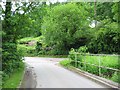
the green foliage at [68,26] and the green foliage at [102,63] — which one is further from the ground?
the green foliage at [68,26]

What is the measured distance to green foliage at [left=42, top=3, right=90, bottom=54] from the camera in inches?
1769

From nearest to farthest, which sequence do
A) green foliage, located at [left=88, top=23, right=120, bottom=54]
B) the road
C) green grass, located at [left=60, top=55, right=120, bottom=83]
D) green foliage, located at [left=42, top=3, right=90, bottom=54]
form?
the road → green grass, located at [left=60, top=55, right=120, bottom=83] → green foliage, located at [left=88, top=23, right=120, bottom=54] → green foliage, located at [left=42, top=3, right=90, bottom=54]

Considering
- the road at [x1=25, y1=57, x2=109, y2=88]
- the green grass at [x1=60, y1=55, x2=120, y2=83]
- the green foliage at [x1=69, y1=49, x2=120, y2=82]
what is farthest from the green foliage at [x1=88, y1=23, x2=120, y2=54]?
the road at [x1=25, y1=57, x2=109, y2=88]

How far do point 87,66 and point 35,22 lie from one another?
518 centimetres

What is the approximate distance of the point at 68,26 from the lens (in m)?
45.0

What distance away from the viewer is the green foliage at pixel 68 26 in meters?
44.9

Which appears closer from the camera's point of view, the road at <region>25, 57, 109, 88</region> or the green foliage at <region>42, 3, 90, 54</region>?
the road at <region>25, 57, 109, 88</region>

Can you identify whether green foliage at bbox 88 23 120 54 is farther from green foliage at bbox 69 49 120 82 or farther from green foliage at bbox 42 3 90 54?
green foliage at bbox 69 49 120 82

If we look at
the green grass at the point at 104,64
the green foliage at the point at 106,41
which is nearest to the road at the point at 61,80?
the green grass at the point at 104,64

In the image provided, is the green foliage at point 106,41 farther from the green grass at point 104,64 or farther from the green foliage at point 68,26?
the green grass at point 104,64

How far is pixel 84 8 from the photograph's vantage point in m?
51.0

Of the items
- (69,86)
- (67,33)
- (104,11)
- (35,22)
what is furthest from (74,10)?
(69,86)

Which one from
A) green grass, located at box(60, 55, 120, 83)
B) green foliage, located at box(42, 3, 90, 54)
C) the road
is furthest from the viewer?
green foliage, located at box(42, 3, 90, 54)

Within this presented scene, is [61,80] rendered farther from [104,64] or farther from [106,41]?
[106,41]
